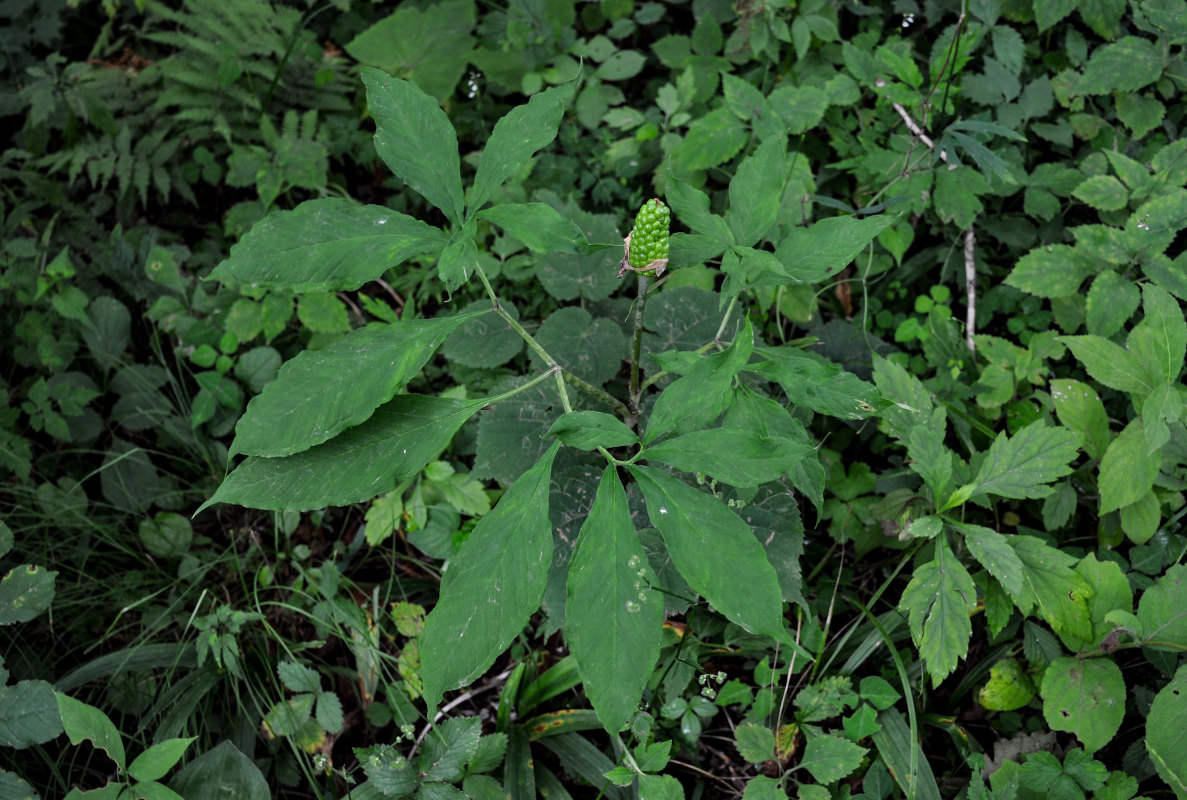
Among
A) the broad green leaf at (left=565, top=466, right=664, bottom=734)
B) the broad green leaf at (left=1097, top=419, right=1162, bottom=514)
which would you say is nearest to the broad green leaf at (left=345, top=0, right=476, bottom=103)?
the broad green leaf at (left=565, top=466, right=664, bottom=734)

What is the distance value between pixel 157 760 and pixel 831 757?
153cm

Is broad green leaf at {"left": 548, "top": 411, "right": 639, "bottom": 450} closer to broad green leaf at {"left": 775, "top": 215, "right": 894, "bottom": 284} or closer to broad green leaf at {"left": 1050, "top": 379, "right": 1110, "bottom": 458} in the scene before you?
broad green leaf at {"left": 775, "top": 215, "right": 894, "bottom": 284}

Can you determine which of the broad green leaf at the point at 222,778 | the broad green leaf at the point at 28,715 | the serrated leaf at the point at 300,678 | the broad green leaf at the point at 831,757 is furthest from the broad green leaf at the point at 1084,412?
the broad green leaf at the point at 28,715

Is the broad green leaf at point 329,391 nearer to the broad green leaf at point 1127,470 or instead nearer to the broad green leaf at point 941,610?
the broad green leaf at point 941,610

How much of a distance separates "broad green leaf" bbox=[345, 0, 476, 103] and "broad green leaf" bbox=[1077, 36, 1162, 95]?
7.63 ft

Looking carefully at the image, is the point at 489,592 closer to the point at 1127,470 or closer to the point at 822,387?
the point at 822,387

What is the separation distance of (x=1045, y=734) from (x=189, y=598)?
248cm

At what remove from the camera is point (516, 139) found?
143 centimetres

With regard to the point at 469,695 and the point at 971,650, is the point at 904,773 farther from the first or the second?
the point at 469,695

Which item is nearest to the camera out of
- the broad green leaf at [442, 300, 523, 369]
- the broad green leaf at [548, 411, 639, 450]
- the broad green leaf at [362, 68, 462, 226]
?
the broad green leaf at [548, 411, 639, 450]

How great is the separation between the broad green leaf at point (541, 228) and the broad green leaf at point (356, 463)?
1.13 feet

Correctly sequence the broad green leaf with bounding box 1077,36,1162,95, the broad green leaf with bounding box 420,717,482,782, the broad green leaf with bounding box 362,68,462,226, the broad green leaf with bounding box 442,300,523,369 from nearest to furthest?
the broad green leaf with bounding box 362,68,462,226, the broad green leaf with bounding box 420,717,482,782, the broad green leaf with bounding box 442,300,523,369, the broad green leaf with bounding box 1077,36,1162,95

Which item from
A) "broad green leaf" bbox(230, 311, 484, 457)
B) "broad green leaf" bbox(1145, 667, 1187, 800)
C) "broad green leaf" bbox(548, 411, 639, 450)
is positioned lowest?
"broad green leaf" bbox(1145, 667, 1187, 800)

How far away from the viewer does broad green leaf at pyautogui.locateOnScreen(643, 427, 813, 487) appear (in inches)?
47.7
